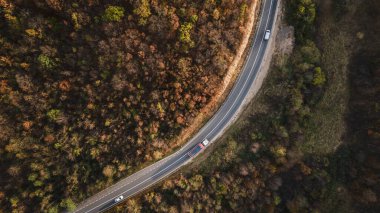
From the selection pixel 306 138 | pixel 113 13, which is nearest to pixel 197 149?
pixel 306 138

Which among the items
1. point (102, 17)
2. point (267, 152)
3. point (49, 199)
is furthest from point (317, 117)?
point (49, 199)

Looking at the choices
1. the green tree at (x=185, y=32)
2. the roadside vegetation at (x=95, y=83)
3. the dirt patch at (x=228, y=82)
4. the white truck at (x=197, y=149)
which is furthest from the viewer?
the white truck at (x=197, y=149)

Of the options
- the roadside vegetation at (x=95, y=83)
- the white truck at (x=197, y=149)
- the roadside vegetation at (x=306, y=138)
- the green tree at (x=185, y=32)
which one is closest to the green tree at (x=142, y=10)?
the roadside vegetation at (x=95, y=83)

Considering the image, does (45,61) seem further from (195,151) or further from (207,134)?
(207,134)

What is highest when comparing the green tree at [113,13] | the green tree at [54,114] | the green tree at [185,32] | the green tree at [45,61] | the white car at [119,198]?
the green tree at [113,13]

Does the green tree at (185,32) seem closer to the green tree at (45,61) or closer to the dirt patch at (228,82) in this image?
the dirt patch at (228,82)

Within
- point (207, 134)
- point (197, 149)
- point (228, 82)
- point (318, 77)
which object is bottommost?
point (197, 149)
